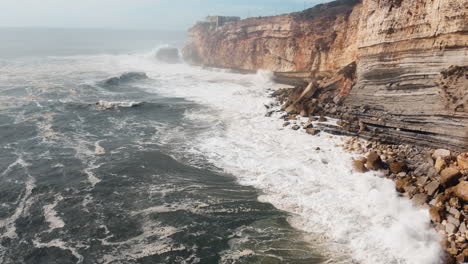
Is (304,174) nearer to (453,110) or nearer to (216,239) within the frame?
(216,239)

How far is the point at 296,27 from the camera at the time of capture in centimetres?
4300

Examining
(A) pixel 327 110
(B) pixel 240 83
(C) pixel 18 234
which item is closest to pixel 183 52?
(B) pixel 240 83

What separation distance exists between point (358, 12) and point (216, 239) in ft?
92.9

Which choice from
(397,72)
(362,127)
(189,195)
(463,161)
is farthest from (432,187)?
(189,195)

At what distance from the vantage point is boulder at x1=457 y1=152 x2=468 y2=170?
604 inches

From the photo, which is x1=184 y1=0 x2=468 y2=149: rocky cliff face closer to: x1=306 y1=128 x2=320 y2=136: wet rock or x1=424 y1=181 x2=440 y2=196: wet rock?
x1=306 y1=128 x2=320 y2=136: wet rock

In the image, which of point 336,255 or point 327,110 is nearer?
point 336,255

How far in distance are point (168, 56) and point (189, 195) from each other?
69667 millimetres

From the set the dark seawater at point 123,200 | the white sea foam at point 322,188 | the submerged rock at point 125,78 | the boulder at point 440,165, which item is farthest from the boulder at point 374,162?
the submerged rock at point 125,78

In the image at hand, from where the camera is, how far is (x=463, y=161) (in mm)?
15547

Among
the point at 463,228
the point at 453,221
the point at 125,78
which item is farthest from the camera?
the point at 125,78

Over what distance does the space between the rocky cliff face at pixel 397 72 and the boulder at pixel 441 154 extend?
81 cm

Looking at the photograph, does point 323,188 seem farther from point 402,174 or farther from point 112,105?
point 112,105

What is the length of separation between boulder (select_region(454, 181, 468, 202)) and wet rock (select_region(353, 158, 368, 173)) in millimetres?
4427
